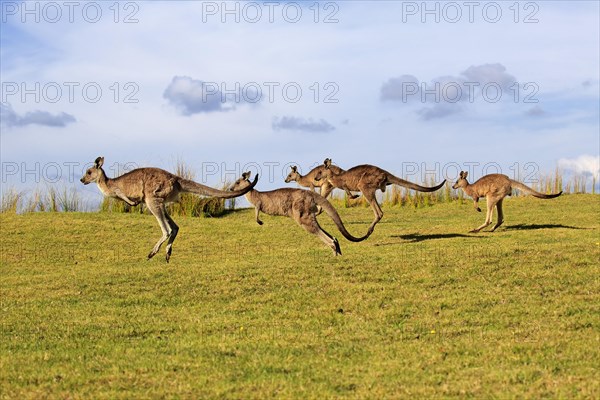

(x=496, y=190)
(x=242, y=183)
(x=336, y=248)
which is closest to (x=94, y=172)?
(x=242, y=183)

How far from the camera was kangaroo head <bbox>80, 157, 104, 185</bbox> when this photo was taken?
1532 centimetres

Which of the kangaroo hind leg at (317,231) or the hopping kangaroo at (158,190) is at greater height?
the hopping kangaroo at (158,190)

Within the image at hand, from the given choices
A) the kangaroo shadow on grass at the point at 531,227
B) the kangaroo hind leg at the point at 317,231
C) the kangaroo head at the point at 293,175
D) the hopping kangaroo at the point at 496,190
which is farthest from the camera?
the kangaroo head at the point at 293,175

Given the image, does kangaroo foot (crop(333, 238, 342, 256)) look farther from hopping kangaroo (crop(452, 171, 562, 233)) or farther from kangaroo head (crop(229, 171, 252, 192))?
hopping kangaroo (crop(452, 171, 562, 233))

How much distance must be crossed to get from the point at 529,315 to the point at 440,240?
6.44m

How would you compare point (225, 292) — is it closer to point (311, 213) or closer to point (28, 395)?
point (311, 213)

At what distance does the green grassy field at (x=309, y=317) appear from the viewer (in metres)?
7.02

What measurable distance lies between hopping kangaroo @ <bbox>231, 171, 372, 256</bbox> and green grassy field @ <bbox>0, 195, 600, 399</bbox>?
0.44 metres

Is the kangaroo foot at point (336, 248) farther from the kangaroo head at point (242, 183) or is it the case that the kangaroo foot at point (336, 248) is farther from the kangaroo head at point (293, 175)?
the kangaroo head at point (293, 175)

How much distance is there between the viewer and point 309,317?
9.62 metres

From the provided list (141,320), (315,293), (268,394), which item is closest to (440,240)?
(315,293)

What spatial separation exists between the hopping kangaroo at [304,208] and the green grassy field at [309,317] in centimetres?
44

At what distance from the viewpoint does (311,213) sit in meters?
13.9

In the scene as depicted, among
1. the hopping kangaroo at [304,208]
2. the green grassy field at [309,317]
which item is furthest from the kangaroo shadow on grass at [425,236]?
the hopping kangaroo at [304,208]
